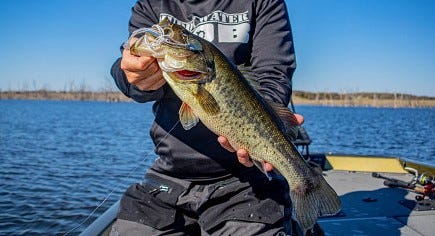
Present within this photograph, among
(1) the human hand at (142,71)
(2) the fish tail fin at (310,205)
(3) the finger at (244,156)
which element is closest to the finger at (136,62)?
(1) the human hand at (142,71)

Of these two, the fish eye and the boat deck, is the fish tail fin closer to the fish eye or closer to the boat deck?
the fish eye

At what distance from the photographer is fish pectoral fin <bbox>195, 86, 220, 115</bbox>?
8.55 ft

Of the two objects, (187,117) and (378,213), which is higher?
(187,117)

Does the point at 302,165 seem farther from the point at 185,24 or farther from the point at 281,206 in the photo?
the point at 185,24

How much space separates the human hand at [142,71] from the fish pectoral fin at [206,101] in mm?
315

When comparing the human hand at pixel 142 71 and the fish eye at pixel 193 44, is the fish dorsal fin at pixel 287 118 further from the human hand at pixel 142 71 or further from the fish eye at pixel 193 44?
the human hand at pixel 142 71

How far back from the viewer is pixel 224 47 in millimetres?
3363

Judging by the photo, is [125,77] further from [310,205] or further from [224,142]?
[310,205]

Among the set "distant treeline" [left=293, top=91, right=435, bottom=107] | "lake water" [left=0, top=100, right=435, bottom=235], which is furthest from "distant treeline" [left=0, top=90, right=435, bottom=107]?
"lake water" [left=0, top=100, right=435, bottom=235]

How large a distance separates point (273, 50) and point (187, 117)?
1091 mm

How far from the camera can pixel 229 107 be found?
2.66 metres

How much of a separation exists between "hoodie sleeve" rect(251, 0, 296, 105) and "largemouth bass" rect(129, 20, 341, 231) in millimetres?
370

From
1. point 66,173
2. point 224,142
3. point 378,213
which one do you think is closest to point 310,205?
point 224,142

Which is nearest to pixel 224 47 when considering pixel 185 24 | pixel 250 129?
pixel 185 24
